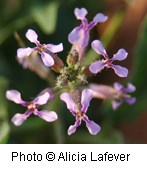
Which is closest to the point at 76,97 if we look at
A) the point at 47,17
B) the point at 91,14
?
the point at 47,17

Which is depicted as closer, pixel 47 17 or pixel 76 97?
pixel 76 97

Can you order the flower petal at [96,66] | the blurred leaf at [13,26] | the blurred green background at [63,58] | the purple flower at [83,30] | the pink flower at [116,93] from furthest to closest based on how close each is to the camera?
1. the blurred leaf at [13,26]
2. the blurred green background at [63,58]
3. the pink flower at [116,93]
4. the purple flower at [83,30]
5. the flower petal at [96,66]

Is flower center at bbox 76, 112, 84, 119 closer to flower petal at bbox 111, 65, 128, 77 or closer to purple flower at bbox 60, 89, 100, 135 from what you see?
purple flower at bbox 60, 89, 100, 135

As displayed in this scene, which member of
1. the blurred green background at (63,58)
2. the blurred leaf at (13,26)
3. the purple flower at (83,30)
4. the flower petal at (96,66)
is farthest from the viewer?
the blurred leaf at (13,26)

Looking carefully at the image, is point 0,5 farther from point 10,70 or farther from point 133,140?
point 133,140

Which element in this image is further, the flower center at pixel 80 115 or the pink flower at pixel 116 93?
the pink flower at pixel 116 93

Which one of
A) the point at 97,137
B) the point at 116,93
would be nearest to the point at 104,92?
the point at 116,93

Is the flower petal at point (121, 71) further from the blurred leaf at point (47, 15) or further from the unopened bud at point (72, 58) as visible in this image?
the blurred leaf at point (47, 15)

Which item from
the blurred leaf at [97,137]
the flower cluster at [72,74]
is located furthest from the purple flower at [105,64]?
the blurred leaf at [97,137]
